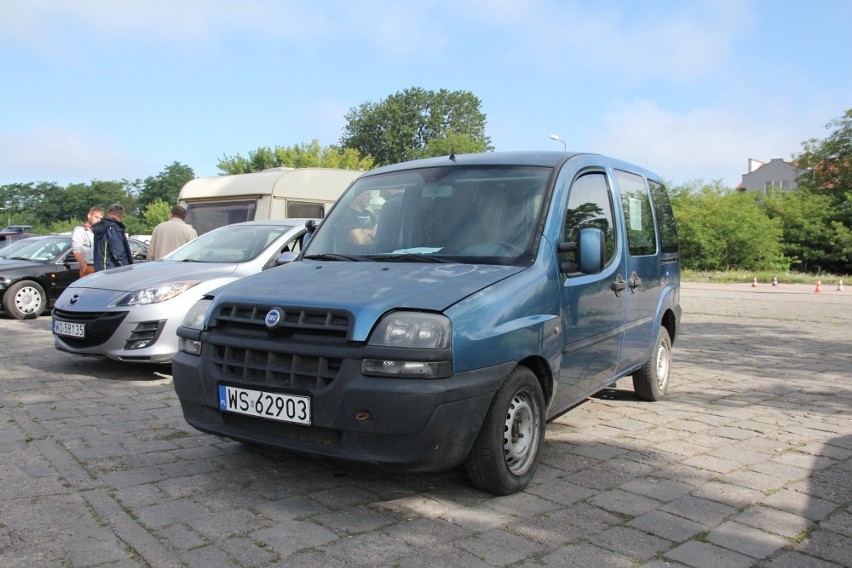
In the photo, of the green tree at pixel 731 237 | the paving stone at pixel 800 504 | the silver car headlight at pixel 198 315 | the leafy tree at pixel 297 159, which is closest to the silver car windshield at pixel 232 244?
the silver car headlight at pixel 198 315

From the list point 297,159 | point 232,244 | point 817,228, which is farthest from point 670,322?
point 297,159

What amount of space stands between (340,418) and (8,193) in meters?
136

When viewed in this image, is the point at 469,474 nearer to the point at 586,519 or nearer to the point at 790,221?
the point at 586,519

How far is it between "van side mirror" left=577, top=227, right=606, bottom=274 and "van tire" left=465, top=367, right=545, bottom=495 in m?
0.77

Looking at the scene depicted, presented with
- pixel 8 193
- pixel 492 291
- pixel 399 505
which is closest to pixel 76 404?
pixel 399 505

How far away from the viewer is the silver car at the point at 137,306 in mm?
Result: 6852

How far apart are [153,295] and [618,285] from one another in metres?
4.29

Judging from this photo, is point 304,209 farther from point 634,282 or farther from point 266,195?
point 634,282

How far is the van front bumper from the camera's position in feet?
11.2

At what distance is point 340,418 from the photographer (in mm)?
3463

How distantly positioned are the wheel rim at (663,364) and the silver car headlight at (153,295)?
4405 millimetres

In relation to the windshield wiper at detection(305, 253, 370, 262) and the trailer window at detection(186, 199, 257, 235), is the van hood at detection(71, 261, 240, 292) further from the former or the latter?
the trailer window at detection(186, 199, 257, 235)

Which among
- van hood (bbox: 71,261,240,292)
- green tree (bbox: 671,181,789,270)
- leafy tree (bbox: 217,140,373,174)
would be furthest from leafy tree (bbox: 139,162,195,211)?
van hood (bbox: 71,261,240,292)

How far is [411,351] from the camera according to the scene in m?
3.44
